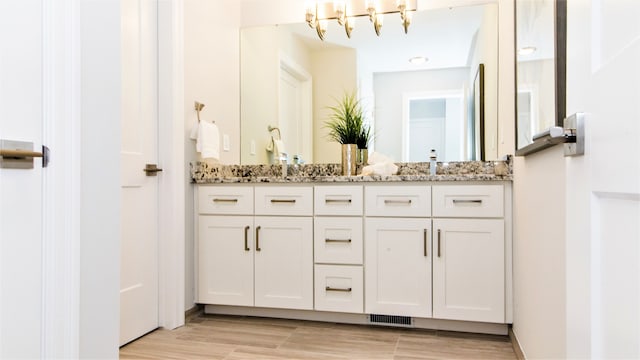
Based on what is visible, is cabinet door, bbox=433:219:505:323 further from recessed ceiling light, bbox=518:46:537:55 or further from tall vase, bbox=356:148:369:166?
recessed ceiling light, bbox=518:46:537:55

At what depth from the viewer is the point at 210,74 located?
2.90 m

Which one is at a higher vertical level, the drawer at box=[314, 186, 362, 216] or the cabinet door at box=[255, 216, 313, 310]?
the drawer at box=[314, 186, 362, 216]

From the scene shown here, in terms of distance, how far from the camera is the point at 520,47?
5.84 feet

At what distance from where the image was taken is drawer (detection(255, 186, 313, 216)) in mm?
2557

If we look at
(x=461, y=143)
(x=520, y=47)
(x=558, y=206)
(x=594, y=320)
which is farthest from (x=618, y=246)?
(x=461, y=143)

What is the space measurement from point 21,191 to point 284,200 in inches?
65.2

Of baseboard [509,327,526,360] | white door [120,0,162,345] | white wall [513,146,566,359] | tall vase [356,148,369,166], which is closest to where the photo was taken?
white wall [513,146,566,359]

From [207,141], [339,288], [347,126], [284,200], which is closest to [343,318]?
[339,288]

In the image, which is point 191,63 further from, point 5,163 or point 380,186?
point 5,163

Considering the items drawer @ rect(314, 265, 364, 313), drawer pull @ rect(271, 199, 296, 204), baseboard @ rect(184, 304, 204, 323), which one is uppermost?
drawer pull @ rect(271, 199, 296, 204)

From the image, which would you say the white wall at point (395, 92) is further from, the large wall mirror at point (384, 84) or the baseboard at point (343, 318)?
the baseboard at point (343, 318)

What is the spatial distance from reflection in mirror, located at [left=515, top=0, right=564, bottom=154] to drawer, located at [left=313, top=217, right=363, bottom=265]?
1.00 metres

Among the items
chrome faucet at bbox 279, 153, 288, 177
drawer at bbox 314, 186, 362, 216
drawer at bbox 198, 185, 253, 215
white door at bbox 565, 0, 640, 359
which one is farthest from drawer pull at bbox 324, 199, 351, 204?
white door at bbox 565, 0, 640, 359

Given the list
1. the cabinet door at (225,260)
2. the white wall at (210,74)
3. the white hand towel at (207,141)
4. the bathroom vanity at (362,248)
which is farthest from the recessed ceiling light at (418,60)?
the cabinet door at (225,260)
